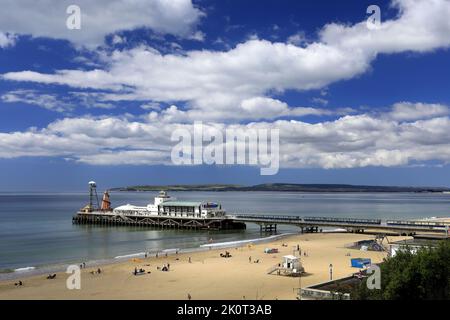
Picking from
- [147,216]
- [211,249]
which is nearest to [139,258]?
[211,249]

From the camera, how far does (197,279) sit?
3488cm

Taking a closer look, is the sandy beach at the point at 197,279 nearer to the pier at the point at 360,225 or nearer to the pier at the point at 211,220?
the pier at the point at 360,225

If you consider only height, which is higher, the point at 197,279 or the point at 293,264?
the point at 293,264

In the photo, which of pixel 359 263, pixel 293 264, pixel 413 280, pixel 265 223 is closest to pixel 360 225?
pixel 265 223

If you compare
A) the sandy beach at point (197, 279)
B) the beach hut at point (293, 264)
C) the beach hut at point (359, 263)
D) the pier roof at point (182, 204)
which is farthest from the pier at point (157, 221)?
the beach hut at point (293, 264)

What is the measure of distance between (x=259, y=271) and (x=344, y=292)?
42.8 ft

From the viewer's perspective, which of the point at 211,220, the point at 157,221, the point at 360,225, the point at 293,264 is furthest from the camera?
the point at 157,221

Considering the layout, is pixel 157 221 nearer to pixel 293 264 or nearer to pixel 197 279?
pixel 197 279

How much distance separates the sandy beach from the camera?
1170 inches

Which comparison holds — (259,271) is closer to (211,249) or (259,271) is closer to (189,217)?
(211,249)

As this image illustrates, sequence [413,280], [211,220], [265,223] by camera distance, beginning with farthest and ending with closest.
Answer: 1. [211,220]
2. [265,223]
3. [413,280]

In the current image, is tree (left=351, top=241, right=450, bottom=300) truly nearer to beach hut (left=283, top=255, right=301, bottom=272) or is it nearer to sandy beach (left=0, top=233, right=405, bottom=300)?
sandy beach (left=0, top=233, right=405, bottom=300)

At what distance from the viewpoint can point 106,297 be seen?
2914 cm
